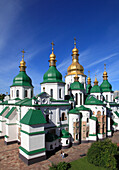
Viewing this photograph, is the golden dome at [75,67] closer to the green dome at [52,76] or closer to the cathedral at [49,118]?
the cathedral at [49,118]

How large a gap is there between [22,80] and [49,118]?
31.6 feet

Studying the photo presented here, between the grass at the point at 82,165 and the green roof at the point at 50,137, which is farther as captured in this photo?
the green roof at the point at 50,137

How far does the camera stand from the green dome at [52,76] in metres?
20.7

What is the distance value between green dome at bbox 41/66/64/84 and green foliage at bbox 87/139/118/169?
11.3m

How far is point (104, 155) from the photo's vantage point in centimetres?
1306

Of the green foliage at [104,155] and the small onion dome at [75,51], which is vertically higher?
the small onion dome at [75,51]

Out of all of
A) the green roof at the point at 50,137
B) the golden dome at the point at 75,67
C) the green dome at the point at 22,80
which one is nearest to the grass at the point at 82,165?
the green roof at the point at 50,137

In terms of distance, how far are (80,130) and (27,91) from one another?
12011 mm

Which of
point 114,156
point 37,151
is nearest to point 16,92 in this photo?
point 37,151

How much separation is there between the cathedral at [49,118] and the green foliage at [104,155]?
206 inches

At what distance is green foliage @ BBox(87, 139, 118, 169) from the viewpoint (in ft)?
40.5

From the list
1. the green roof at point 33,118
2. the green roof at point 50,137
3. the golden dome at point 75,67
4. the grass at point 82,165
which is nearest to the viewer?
the grass at point 82,165

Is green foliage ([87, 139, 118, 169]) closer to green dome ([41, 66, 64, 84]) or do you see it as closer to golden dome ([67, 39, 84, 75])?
green dome ([41, 66, 64, 84])

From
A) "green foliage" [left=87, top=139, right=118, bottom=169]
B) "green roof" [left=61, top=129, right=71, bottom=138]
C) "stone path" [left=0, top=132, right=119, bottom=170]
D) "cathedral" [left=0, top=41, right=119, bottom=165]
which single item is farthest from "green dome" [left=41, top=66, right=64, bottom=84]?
"green foliage" [left=87, top=139, right=118, bottom=169]
